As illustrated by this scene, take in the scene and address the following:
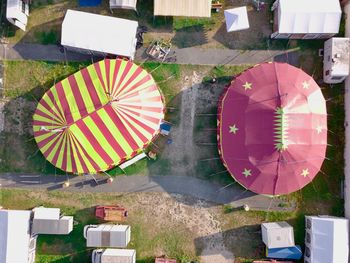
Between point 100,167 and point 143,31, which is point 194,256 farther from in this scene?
point 143,31

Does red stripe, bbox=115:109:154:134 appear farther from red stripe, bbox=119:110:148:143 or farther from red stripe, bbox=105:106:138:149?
red stripe, bbox=105:106:138:149

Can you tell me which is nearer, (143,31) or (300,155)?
(300,155)

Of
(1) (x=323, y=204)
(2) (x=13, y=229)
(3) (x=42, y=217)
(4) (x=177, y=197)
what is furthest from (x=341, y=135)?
(2) (x=13, y=229)

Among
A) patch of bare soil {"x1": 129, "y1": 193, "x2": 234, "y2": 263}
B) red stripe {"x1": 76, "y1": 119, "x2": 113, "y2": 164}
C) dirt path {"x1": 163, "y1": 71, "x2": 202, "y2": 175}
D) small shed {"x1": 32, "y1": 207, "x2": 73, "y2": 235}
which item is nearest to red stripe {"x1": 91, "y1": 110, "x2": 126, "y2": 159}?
red stripe {"x1": 76, "y1": 119, "x2": 113, "y2": 164}

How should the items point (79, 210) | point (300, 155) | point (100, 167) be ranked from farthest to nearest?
point (79, 210), point (100, 167), point (300, 155)

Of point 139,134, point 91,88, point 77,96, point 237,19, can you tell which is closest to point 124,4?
point 91,88

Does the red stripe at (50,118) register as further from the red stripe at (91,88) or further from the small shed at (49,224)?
the small shed at (49,224)

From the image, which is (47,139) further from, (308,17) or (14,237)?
(308,17)
